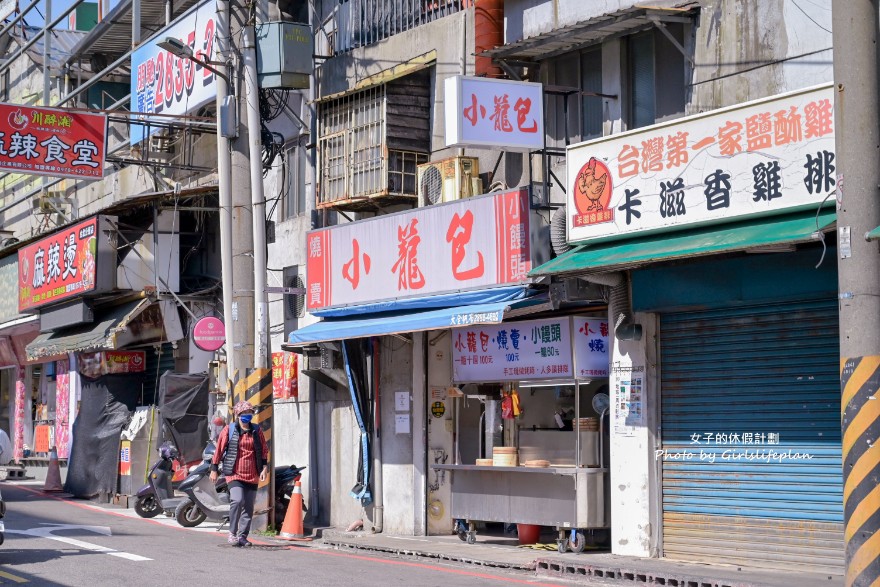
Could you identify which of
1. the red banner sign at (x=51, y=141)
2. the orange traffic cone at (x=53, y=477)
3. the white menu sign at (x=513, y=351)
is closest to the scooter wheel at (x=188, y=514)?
the white menu sign at (x=513, y=351)

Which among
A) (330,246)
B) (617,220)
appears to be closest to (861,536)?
(617,220)

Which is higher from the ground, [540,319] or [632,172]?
[632,172]

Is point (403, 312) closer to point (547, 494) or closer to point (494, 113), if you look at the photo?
point (547, 494)

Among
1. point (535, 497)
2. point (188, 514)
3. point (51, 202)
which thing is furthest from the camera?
point (51, 202)

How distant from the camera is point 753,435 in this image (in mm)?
13648

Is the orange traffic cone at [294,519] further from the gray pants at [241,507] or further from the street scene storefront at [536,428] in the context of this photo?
the street scene storefront at [536,428]

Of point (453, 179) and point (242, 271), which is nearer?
point (453, 179)

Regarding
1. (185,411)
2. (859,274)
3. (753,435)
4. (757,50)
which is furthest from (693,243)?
(185,411)

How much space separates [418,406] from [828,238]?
304 inches

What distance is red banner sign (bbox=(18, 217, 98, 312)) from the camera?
84.0 ft

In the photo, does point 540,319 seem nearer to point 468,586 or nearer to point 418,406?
point 418,406

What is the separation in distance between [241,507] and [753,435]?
21.4ft

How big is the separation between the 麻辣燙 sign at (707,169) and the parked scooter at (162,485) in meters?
8.67

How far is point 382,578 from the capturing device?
13.3m
